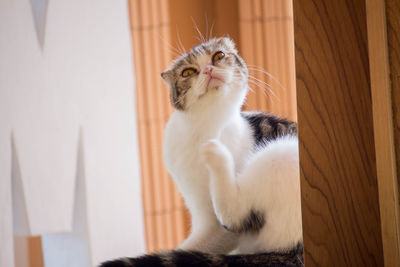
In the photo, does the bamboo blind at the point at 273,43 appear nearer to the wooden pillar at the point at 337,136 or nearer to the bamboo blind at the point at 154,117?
the bamboo blind at the point at 154,117

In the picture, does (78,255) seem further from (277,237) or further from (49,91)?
(277,237)

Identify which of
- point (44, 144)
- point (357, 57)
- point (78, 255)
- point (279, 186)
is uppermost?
point (357, 57)

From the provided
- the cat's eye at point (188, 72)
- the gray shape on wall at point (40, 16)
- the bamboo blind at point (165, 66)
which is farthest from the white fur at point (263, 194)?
the bamboo blind at point (165, 66)

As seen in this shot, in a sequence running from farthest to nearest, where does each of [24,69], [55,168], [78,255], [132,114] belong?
[132,114] < [78,255] < [55,168] < [24,69]

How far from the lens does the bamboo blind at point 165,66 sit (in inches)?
84.4

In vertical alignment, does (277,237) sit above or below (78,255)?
above

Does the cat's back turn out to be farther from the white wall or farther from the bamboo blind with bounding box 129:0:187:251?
the bamboo blind with bounding box 129:0:187:251

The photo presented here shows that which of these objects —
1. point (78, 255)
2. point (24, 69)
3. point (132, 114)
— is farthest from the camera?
point (132, 114)

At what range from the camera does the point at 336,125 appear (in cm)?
59

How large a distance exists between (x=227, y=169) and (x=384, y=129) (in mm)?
430

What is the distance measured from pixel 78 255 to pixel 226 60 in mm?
741

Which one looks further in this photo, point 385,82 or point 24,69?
point 24,69

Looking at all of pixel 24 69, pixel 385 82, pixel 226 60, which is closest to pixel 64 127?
pixel 24 69

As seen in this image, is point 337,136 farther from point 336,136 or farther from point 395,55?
point 395,55
